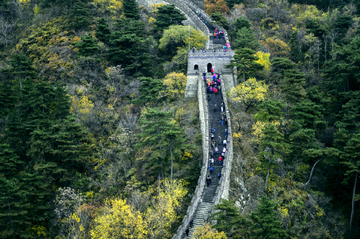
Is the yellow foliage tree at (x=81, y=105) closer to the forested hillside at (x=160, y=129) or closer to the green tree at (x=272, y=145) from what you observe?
the forested hillside at (x=160, y=129)

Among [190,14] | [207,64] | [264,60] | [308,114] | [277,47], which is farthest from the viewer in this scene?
[190,14]

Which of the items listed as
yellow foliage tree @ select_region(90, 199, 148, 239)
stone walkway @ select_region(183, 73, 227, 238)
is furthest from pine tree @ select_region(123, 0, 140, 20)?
yellow foliage tree @ select_region(90, 199, 148, 239)

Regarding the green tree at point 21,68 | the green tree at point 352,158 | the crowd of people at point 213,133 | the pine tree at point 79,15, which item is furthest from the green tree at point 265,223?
the pine tree at point 79,15

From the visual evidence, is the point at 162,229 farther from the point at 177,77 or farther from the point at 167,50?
the point at 167,50

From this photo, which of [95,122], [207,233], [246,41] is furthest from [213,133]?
[246,41]

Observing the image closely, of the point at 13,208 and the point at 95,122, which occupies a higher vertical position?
the point at 95,122

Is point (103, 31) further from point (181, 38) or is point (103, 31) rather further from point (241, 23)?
point (241, 23)
